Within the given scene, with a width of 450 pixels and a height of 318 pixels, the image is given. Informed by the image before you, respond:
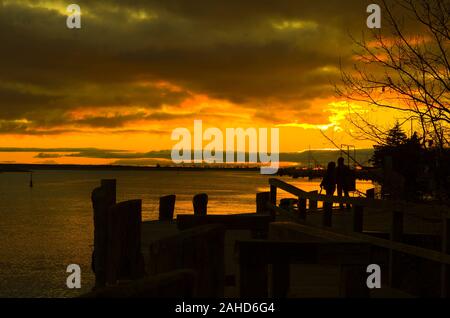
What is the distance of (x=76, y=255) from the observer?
35.3 m

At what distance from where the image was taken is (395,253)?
31.6ft

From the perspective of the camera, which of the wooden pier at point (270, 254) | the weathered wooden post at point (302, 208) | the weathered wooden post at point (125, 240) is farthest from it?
the weathered wooden post at point (302, 208)

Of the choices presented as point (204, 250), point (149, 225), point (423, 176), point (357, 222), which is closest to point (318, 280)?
point (357, 222)

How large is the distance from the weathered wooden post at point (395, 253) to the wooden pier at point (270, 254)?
15mm

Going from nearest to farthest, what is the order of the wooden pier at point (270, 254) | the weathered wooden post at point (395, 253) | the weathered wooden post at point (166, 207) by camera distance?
the wooden pier at point (270, 254), the weathered wooden post at point (395, 253), the weathered wooden post at point (166, 207)

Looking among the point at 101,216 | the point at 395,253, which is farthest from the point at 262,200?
the point at 395,253

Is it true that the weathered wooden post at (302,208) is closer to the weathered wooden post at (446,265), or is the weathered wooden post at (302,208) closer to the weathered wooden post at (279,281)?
the weathered wooden post at (446,265)

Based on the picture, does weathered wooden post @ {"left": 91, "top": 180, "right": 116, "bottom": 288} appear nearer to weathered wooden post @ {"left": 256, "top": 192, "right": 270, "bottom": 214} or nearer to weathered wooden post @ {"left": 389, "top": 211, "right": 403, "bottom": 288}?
weathered wooden post @ {"left": 389, "top": 211, "right": 403, "bottom": 288}

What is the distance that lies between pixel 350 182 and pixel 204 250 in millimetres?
16140

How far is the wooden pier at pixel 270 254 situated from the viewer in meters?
4.12

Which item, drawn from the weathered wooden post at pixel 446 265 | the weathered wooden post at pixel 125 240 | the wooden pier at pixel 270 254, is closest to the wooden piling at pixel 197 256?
the wooden pier at pixel 270 254

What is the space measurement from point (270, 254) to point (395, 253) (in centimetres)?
552
